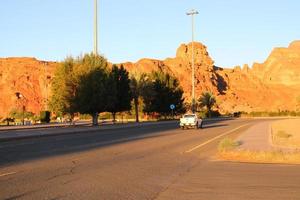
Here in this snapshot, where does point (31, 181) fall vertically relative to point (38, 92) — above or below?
below

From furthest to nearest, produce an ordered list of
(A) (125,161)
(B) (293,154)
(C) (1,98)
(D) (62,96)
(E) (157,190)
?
(C) (1,98) < (D) (62,96) < (B) (293,154) < (A) (125,161) < (E) (157,190)

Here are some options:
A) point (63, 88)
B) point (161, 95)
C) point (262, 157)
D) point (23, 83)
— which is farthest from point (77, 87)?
point (23, 83)

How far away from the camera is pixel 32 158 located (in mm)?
19781

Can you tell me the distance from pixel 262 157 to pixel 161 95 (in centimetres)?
6977

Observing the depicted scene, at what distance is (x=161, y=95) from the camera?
292ft

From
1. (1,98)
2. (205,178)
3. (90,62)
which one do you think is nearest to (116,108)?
(90,62)

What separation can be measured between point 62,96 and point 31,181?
4414 centimetres

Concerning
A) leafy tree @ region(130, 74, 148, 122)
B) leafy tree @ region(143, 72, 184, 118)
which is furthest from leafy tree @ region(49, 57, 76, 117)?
leafy tree @ region(143, 72, 184, 118)

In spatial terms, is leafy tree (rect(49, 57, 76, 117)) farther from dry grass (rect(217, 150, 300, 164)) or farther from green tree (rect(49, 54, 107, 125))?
dry grass (rect(217, 150, 300, 164))

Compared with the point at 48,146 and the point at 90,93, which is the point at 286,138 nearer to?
the point at 48,146

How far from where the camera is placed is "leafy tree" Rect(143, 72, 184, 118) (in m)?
86.1

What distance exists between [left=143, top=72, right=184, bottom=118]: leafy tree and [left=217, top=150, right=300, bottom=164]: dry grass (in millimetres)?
64077

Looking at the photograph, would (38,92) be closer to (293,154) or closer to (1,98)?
(1,98)

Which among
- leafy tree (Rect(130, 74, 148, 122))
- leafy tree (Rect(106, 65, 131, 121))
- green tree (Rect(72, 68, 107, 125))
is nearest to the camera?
green tree (Rect(72, 68, 107, 125))
